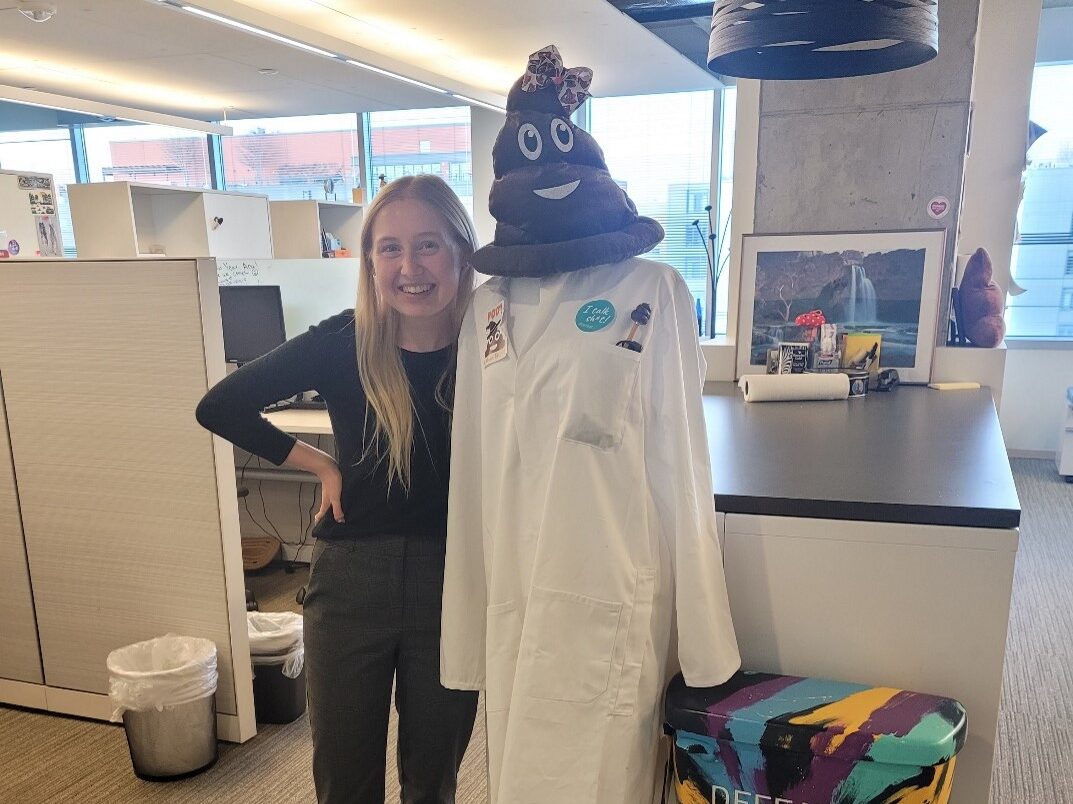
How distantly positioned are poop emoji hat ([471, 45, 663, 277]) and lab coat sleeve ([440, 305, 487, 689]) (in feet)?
0.58

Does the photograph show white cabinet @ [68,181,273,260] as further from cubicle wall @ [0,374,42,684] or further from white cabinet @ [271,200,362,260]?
cubicle wall @ [0,374,42,684]

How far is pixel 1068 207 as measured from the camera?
508 centimetres

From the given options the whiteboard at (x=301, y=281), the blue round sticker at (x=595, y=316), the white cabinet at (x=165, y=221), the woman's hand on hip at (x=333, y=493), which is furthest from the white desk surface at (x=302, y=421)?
the blue round sticker at (x=595, y=316)

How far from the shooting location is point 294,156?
7852 millimetres

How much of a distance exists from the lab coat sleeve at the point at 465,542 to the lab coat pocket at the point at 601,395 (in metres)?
0.20

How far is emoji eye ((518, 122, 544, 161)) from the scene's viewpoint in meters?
1.18

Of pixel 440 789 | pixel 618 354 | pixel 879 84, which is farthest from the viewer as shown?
pixel 879 84

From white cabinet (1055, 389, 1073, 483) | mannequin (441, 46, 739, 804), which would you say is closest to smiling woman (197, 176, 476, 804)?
mannequin (441, 46, 739, 804)

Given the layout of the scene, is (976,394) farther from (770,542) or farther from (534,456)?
(534,456)

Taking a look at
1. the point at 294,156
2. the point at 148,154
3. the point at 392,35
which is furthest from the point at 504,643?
the point at 148,154

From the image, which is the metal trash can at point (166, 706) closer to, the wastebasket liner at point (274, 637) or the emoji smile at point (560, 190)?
the wastebasket liner at point (274, 637)

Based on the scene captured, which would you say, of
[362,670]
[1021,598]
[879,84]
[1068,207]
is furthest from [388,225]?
[1068,207]

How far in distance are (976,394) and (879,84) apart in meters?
1.04

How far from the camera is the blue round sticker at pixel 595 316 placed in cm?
117
